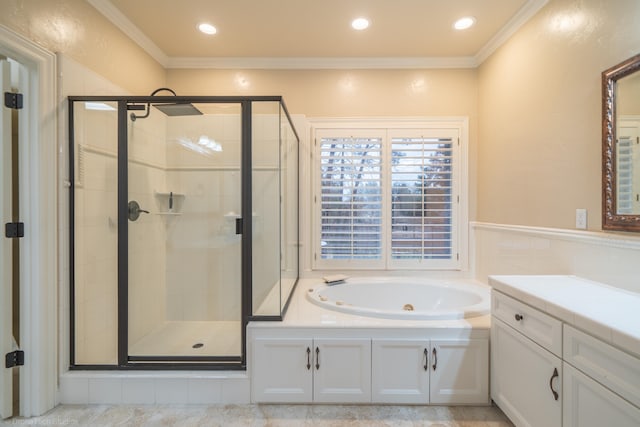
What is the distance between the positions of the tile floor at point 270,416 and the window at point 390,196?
4.25 ft

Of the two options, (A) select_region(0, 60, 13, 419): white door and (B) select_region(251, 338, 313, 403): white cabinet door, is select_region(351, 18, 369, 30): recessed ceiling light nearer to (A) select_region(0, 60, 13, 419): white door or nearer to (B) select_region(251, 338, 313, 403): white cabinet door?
(A) select_region(0, 60, 13, 419): white door

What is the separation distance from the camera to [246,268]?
1909 millimetres

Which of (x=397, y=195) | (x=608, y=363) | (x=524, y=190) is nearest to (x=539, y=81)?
(x=524, y=190)

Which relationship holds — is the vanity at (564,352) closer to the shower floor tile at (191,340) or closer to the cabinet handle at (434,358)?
the cabinet handle at (434,358)

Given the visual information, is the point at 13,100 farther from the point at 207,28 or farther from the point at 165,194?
the point at 207,28

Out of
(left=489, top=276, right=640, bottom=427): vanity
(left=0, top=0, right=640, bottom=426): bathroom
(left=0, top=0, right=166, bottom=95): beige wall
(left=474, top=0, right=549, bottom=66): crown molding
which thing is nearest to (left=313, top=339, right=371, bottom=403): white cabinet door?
(left=0, top=0, right=640, bottom=426): bathroom

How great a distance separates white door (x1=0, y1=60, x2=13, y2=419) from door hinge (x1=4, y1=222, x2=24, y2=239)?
2 cm

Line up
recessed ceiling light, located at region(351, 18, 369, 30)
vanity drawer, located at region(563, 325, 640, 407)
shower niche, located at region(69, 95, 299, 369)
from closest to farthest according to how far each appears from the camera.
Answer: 1. vanity drawer, located at region(563, 325, 640, 407)
2. shower niche, located at region(69, 95, 299, 369)
3. recessed ceiling light, located at region(351, 18, 369, 30)

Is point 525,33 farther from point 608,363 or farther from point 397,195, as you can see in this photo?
point 608,363

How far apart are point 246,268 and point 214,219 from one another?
809mm

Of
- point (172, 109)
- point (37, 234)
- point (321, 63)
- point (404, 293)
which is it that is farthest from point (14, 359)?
point (321, 63)

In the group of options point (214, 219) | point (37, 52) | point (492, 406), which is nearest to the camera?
point (37, 52)

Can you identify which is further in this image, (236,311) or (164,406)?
(236,311)

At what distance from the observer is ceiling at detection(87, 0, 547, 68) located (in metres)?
2.08
